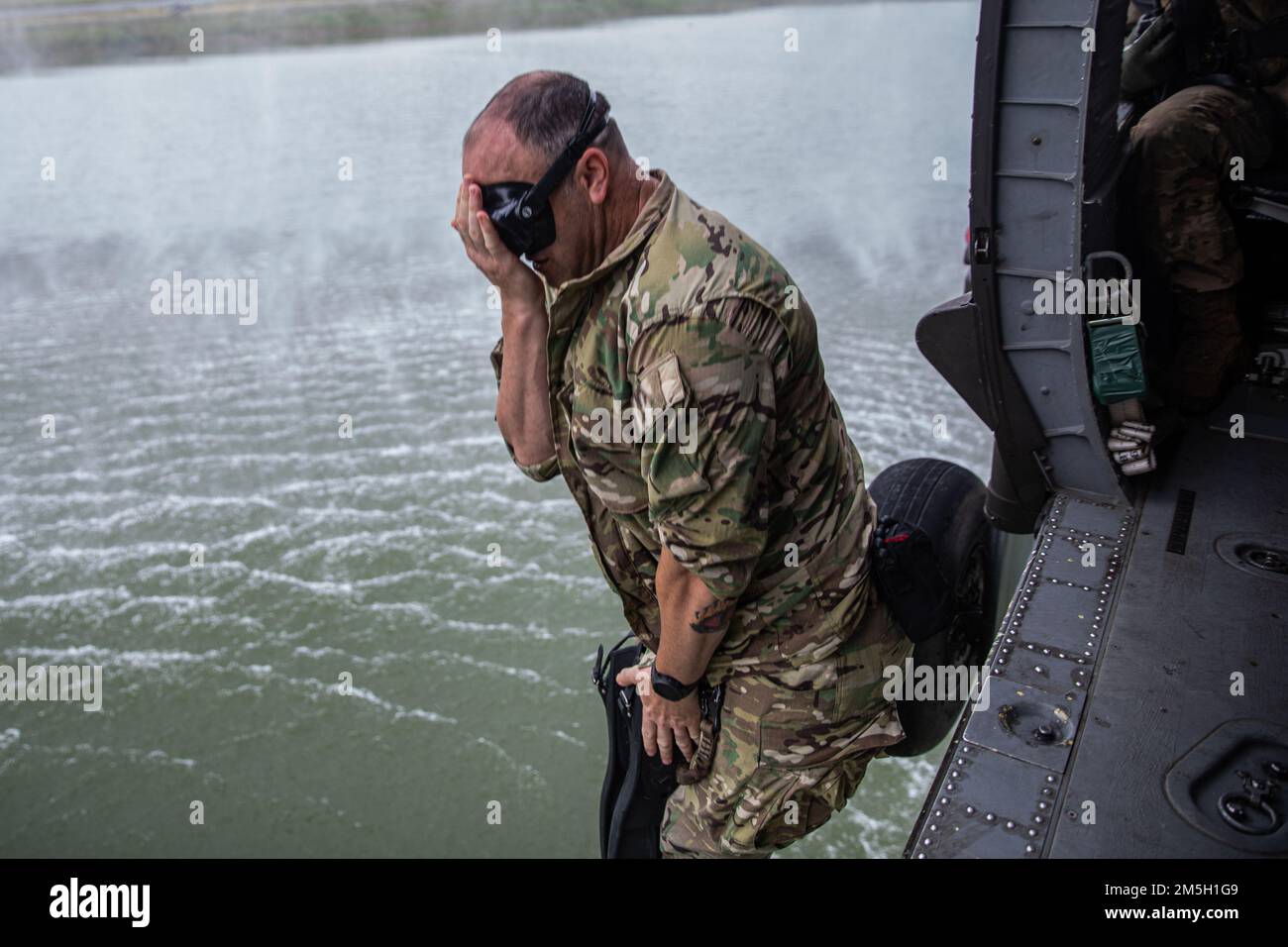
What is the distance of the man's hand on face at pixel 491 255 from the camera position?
188 cm

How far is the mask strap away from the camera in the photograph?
5.98 feet

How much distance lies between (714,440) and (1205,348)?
277cm

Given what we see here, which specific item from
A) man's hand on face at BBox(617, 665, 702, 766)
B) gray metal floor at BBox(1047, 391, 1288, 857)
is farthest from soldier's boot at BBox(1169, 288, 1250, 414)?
man's hand on face at BBox(617, 665, 702, 766)

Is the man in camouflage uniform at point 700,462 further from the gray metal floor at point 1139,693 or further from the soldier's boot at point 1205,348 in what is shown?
the soldier's boot at point 1205,348

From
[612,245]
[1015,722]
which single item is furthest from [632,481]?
[1015,722]

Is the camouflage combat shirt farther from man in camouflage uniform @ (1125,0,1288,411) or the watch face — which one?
man in camouflage uniform @ (1125,0,1288,411)

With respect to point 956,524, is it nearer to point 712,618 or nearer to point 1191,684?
point 1191,684

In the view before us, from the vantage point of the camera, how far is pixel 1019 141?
10.4ft

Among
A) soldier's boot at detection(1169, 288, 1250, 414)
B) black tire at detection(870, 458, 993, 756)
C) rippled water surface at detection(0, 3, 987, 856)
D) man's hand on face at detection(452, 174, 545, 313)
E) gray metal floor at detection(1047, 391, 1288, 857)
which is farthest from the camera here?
rippled water surface at detection(0, 3, 987, 856)

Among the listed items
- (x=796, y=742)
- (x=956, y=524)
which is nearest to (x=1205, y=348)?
(x=956, y=524)

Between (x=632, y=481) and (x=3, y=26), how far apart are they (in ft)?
87.2

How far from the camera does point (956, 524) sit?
11.6ft
